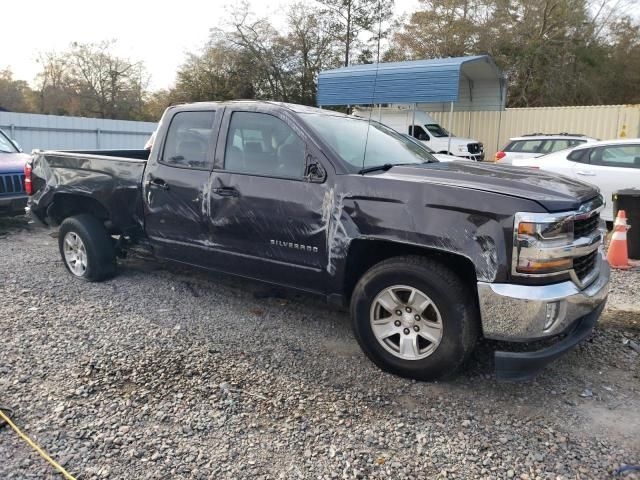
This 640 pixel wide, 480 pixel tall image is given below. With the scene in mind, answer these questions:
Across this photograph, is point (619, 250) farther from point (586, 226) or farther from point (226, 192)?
point (226, 192)

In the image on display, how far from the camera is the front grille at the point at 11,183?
26.5ft

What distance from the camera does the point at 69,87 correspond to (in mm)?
40250

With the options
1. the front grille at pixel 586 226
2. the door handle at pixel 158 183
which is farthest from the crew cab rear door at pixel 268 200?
the front grille at pixel 586 226

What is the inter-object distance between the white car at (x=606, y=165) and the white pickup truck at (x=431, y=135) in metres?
8.77

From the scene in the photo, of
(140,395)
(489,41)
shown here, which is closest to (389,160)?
(140,395)

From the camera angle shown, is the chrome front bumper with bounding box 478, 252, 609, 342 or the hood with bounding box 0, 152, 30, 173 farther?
the hood with bounding box 0, 152, 30, 173

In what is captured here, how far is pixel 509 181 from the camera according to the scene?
10.9 feet

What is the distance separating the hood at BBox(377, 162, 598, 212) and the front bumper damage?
50cm

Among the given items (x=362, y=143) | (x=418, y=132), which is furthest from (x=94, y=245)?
(x=418, y=132)

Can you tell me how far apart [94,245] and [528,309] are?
4227mm

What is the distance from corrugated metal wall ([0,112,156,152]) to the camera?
1673 centimetres

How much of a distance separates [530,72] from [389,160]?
27.1m

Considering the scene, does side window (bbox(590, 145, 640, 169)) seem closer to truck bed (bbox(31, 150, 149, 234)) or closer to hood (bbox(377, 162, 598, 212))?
hood (bbox(377, 162, 598, 212))

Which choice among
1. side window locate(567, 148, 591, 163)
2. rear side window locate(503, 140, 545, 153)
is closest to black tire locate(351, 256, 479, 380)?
side window locate(567, 148, 591, 163)
